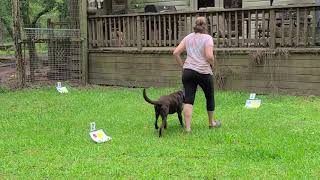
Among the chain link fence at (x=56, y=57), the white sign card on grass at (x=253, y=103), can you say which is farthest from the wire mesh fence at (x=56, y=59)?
the white sign card on grass at (x=253, y=103)

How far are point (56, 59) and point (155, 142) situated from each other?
260 inches

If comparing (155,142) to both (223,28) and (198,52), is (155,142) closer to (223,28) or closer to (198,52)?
(198,52)

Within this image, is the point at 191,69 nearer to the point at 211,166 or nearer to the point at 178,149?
the point at 178,149

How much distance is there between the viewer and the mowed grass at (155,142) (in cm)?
489

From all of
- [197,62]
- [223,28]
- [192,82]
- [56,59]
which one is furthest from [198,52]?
[56,59]

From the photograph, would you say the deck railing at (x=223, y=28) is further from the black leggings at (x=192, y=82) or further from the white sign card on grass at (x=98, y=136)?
the white sign card on grass at (x=98, y=136)

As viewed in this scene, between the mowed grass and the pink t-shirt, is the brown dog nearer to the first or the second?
the mowed grass

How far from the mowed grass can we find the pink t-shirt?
0.88 meters

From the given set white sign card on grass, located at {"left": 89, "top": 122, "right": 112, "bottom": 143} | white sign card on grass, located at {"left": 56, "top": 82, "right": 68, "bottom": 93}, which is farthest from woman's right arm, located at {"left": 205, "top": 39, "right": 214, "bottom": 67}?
white sign card on grass, located at {"left": 56, "top": 82, "right": 68, "bottom": 93}

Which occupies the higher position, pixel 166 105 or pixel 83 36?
pixel 83 36

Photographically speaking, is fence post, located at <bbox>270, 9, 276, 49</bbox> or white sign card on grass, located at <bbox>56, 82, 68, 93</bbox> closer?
fence post, located at <bbox>270, 9, 276, 49</bbox>

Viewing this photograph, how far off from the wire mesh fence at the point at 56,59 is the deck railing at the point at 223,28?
0.50 metres

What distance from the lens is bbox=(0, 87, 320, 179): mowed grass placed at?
16.0 feet

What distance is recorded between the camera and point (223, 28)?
1037 cm
